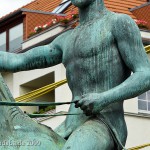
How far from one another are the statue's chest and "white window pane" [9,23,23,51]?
106 feet

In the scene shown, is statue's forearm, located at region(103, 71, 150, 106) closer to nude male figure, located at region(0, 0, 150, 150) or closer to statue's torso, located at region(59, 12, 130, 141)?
nude male figure, located at region(0, 0, 150, 150)

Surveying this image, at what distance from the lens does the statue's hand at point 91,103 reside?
7781mm

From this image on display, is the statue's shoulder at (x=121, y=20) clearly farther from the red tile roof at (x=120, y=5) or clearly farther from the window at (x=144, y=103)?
the red tile roof at (x=120, y=5)

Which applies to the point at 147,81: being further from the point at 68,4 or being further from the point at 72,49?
Answer: the point at 68,4

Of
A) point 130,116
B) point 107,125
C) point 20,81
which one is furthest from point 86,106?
point 20,81

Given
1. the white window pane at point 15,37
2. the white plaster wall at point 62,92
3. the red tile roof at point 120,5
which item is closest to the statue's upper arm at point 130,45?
the white plaster wall at point 62,92

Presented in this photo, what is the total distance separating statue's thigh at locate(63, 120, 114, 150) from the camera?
25.4 ft

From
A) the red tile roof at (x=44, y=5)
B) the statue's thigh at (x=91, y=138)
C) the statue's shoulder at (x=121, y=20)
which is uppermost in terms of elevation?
the red tile roof at (x=44, y=5)

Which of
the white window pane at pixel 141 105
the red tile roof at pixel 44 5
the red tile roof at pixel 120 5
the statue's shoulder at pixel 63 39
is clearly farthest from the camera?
the red tile roof at pixel 44 5

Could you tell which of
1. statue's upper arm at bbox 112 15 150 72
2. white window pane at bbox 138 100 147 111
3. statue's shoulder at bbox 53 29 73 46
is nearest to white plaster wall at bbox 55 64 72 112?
white window pane at bbox 138 100 147 111

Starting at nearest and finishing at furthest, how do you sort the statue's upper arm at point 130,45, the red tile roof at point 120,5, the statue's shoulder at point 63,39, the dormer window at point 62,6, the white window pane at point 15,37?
the statue's upper arm at point 130,45 → the statue's shoulder at point 63,39 → the red tile roof at point 120,5 → the white window pane at point 15,37 → the dormer window at point 62,6

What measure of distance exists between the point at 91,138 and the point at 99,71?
1.92 feet

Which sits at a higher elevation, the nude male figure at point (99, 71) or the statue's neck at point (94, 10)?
the statue's neck at point (94, 10)

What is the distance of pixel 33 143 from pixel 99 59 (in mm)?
875
